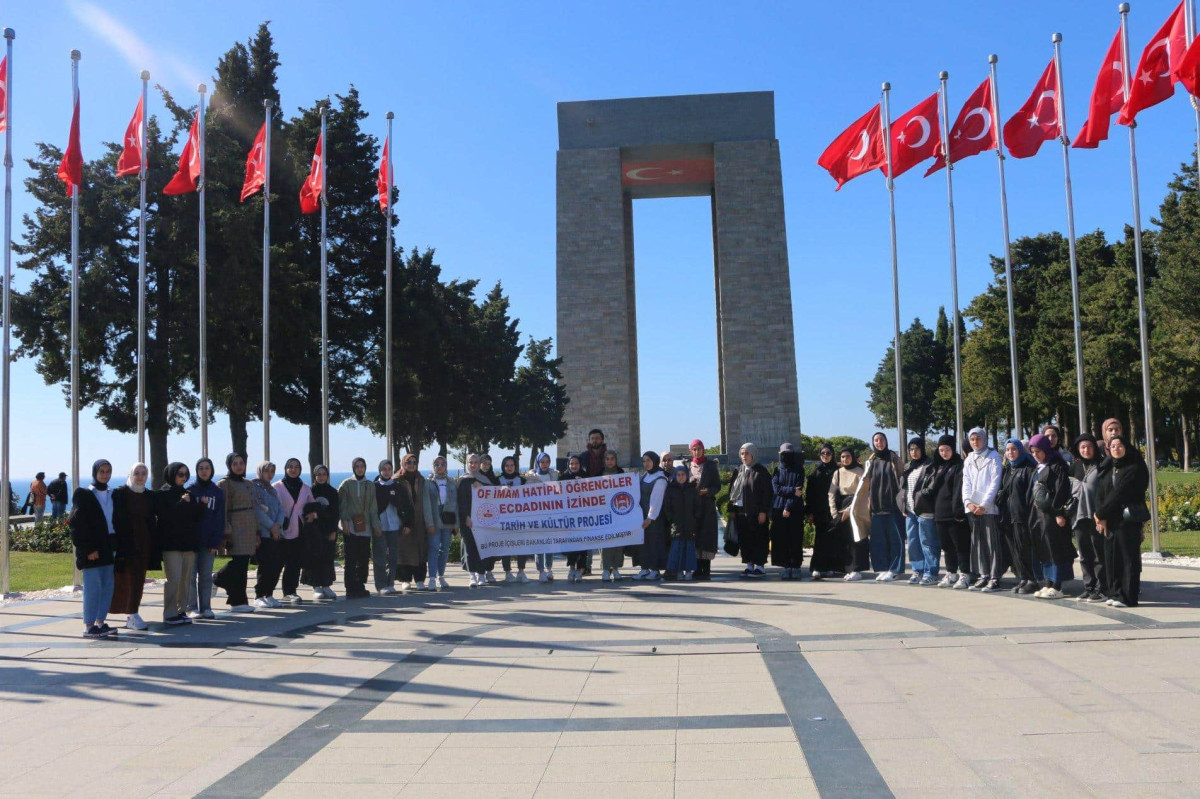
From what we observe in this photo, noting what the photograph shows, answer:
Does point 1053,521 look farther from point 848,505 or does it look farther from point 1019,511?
point 848,505

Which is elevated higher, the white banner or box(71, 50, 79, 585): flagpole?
box(71, 50, 79, 585): flagpole

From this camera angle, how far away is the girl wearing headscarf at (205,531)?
1011cm

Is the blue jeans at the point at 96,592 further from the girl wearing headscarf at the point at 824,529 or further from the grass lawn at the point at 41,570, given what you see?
the girl wearing headscarf at the point at 824,529

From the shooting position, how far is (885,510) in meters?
12.2

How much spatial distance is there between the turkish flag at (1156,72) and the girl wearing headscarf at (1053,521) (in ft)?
18.8

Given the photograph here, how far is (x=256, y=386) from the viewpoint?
29125 mm

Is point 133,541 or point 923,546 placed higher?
point 133,541

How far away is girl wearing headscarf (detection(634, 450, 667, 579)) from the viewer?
1252 centimetres

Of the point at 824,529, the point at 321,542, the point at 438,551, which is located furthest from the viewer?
the point at 824,529

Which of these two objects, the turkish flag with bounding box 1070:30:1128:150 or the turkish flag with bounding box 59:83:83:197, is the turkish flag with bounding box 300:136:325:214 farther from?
the turkish flag with bounding box 1070:30:1128:150

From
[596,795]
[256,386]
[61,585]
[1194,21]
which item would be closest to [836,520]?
[1194,21]

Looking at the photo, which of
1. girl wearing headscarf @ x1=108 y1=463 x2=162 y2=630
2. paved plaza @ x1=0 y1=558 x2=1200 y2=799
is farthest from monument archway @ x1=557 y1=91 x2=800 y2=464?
paved plaza @ x1=0 y1=558 x2=1200 y2=799

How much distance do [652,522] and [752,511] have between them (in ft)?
4.15

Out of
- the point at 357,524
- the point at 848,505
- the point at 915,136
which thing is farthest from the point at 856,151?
the point at 357,524
